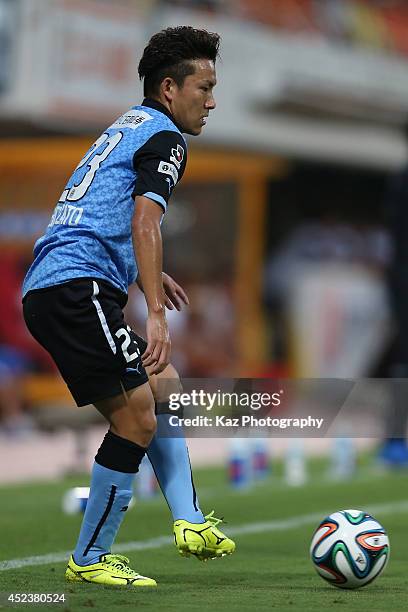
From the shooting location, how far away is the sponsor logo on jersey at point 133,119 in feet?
18.3

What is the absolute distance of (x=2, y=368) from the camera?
755 inches

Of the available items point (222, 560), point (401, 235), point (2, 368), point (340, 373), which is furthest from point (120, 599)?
point (340, 373)

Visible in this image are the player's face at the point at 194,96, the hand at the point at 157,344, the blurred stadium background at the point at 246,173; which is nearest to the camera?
the hand at the point at 157,344

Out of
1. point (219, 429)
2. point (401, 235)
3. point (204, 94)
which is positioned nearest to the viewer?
point (204, 94)

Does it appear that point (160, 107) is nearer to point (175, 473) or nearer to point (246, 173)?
point (175, 473)

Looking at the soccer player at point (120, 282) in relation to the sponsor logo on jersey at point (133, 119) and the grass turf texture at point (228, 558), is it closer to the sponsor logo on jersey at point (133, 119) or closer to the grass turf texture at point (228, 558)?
the sponsor logo on jersey at point (133, 119)

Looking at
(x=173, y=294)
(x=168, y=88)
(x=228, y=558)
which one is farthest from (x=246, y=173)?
(x=168, y=88)

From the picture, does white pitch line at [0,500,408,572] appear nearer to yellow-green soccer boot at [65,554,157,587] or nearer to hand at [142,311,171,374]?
yellow-green soccer boot at [65,554,157,587]

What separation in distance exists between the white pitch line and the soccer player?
82 centimetres

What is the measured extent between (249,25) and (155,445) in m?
17.3

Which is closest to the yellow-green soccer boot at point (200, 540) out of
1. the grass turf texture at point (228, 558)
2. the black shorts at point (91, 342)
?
the grass turf texture at point (228, 558)

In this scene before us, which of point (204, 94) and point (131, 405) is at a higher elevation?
point (204, 94)

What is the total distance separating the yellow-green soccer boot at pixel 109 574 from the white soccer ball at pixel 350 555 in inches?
27.0

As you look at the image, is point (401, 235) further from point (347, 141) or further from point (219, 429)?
point (347, 141)
